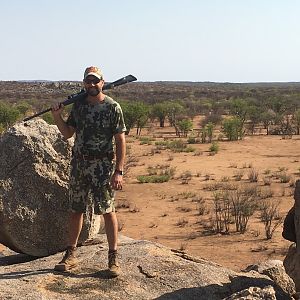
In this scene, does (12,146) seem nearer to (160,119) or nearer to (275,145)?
(275,145)

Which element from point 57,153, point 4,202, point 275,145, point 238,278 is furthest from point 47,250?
point 275,145

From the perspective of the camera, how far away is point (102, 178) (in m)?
4.79

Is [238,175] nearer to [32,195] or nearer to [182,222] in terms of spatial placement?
[182,222]

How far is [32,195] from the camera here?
5.72 m

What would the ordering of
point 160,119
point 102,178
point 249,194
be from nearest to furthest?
point 102,178 < point 249,194 < point 160,119

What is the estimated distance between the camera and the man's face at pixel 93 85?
15.4 ft

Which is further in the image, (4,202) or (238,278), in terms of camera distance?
(4,202)

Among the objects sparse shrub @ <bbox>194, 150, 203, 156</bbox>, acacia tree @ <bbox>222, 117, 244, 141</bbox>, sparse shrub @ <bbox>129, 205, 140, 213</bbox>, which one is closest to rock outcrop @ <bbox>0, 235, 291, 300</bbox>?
sparse shrub @ <bbox>129, 205, 140, 213</bbox>

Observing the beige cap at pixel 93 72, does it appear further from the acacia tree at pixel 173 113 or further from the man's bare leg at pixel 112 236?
the acacia tree at pixel 173 113

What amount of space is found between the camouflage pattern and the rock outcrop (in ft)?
2.09

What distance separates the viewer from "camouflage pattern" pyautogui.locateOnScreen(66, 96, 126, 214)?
475 centimetres

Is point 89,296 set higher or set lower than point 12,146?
lower

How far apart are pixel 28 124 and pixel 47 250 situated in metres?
1.44

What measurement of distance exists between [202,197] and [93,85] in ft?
30.3
